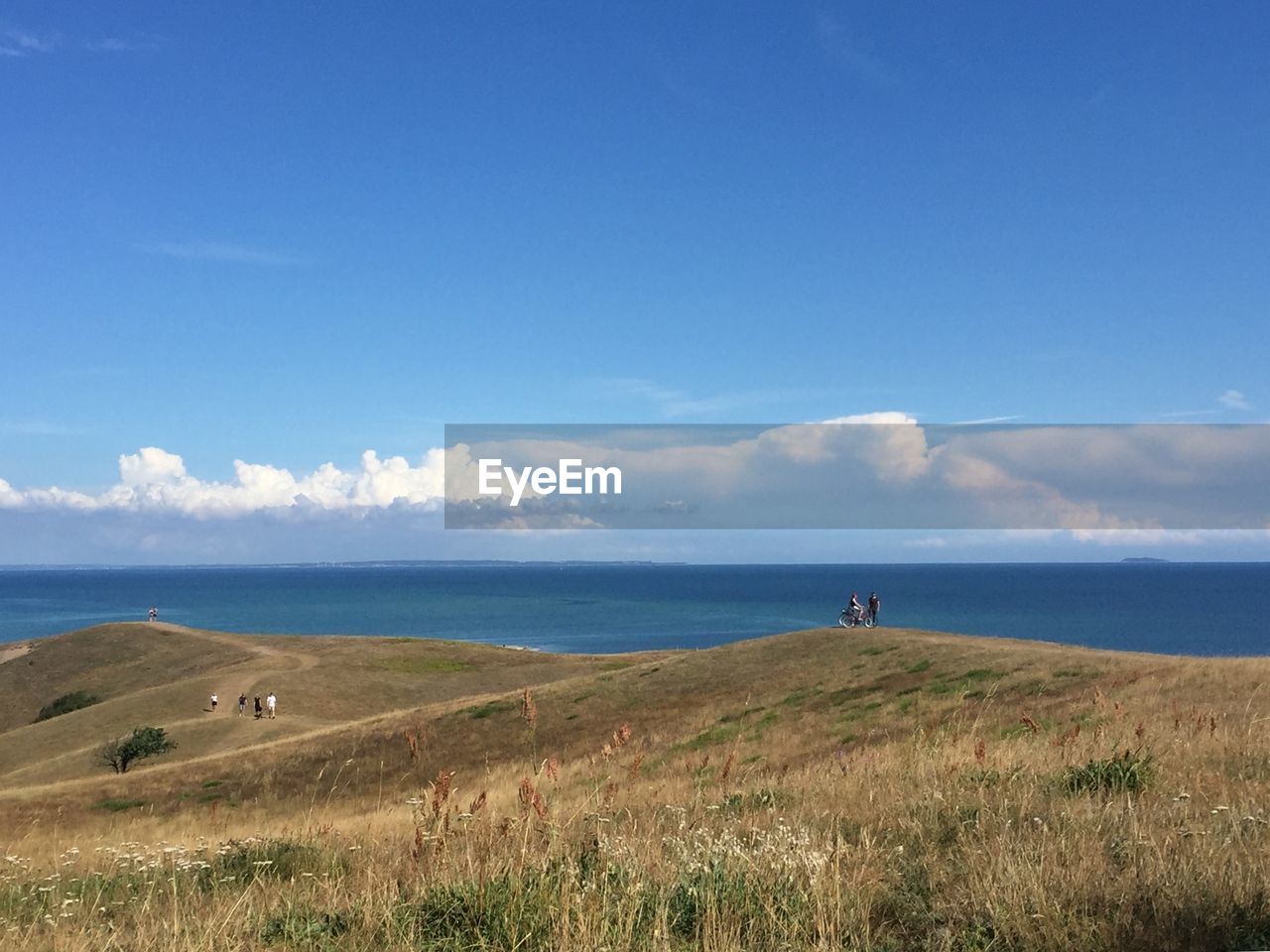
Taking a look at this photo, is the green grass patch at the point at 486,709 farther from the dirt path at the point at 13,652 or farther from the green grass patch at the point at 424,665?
the dirt path at the point at 13,652

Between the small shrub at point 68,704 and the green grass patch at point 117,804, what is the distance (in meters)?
48.7

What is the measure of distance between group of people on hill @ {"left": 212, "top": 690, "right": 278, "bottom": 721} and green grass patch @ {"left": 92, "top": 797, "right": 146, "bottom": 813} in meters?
21.0

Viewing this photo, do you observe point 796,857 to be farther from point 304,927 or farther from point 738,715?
point 738,715

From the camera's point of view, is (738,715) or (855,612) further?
(855,612)

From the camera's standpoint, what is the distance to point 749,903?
5266 millimetres

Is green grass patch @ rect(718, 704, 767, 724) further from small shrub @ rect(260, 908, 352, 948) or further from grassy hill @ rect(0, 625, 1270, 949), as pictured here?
small shrub @ rect(260, 908, 352, 948)

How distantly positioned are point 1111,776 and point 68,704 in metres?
80.8

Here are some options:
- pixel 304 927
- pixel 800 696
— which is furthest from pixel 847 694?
pixel 304 927

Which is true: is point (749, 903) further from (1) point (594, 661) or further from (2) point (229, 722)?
(1) point (594, 661)

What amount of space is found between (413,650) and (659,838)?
72.8 metres

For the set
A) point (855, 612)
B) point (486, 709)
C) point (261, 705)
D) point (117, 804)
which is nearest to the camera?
point (117, 804)

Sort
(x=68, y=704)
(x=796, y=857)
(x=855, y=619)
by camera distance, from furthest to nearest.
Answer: (x=68, y=704), (x=855, y=619), (x=796, y=857)

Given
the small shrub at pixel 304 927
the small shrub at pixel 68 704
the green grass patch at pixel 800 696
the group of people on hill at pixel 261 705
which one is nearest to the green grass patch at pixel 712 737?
the green grass patch at pixel 800 696

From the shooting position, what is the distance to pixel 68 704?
234ft
